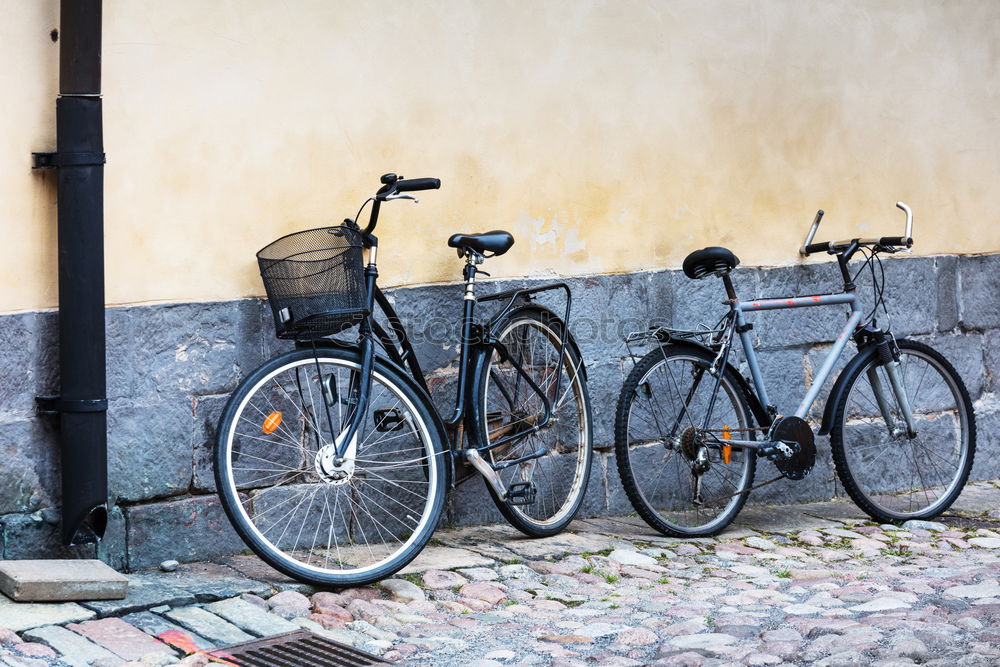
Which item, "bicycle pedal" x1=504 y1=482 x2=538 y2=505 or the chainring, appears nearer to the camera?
"bicycle pedal" x1=504 y1=482 x2=538 y2=505

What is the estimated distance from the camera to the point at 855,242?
19.1 ft

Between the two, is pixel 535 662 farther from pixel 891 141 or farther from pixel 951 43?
pixel 951 43

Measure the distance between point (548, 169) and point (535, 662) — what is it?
8.35 ft

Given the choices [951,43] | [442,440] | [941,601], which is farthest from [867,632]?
[951,43]

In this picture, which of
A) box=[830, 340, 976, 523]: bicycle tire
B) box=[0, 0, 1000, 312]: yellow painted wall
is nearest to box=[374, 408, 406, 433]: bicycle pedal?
box=[0, 0, 1000, 312]: yellow painted wall

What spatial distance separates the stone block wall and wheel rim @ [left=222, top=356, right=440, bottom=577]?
0.47 ft

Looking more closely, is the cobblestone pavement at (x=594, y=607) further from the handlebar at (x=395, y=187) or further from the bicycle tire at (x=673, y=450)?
the handlebar at (x=395, y=187)

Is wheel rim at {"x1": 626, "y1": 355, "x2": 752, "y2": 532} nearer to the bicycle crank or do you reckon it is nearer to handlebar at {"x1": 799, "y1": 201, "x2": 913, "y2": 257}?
the bicycle crank

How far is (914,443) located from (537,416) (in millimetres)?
2448

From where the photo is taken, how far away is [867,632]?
3.71 m

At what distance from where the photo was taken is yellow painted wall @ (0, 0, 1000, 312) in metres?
4.45

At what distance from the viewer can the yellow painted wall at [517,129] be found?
14.6 feet

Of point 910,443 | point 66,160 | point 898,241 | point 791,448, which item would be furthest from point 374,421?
point 910,443

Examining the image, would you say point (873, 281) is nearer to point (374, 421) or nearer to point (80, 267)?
point (374, 421)
